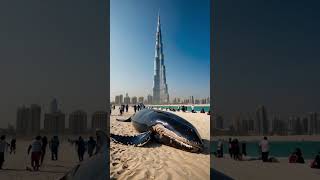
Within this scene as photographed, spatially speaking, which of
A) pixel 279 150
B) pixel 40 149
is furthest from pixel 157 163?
pixel 279 150

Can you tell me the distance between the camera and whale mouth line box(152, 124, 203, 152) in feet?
42.8

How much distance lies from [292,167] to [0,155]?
1381 centimetres

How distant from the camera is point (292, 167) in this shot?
14.0 m

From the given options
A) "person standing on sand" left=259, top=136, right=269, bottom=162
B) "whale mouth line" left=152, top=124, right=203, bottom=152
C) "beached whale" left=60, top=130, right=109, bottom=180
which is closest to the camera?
"beached whale" left=60, top=130, right=109, bottom=180

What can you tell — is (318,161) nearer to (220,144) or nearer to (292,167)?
(292,167)

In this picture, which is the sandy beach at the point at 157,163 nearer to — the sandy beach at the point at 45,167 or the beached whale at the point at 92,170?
the beached whale at the point at 92,170

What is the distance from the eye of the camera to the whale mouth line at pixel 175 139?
42.8ft

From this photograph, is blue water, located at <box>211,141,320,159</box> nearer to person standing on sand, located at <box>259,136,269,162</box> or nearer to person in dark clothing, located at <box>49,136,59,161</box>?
person standing on sand, located at <box>259,136,269,162</box>

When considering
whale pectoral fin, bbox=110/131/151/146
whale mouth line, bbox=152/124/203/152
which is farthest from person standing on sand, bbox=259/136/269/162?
whale pectoral fin, bbox=110/131/151/146

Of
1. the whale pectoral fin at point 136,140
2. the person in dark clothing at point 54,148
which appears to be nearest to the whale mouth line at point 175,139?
the whale pectoral fin at point 136,140

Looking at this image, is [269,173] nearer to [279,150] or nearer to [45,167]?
[45,167]

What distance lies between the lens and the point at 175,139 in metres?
13.7

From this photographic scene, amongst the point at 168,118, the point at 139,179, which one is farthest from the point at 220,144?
the point at 139,179

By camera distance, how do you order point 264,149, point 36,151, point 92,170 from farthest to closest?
point 264,149 < point 36,151 < point 92,170
